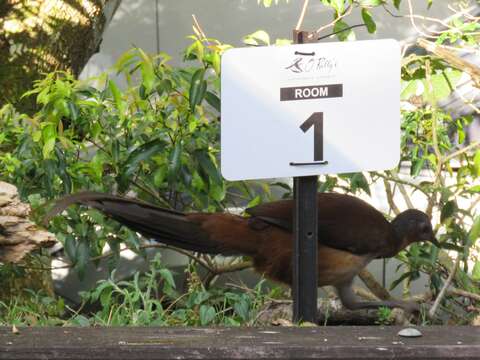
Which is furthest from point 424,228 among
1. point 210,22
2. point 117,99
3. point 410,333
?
point 210,22

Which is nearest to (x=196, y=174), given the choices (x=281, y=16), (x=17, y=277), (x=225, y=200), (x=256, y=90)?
(x=225, y=200)

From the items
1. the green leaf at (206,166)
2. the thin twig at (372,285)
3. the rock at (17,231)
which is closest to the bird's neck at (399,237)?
the thin twig at (372,285)

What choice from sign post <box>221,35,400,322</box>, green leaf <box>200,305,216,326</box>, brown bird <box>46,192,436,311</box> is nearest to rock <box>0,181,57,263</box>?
sign post <box>221,35,400,322</box>

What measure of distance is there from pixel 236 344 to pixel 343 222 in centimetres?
190

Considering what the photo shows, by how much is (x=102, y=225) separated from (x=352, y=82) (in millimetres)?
1954

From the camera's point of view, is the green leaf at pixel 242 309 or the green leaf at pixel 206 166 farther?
the green leaf at pixel 206 166

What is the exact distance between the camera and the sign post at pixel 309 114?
3.06 metres

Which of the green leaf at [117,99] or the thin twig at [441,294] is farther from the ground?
the green leaf at [117,99]

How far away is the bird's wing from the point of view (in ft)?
13.6

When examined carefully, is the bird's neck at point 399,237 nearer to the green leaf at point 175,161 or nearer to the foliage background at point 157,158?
the foliage background at point 157,158

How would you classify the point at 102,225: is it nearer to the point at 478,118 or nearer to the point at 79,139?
the point at 79,139

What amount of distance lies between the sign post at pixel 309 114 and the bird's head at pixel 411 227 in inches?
60.0

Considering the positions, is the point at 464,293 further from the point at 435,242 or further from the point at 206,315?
the point at 206,315

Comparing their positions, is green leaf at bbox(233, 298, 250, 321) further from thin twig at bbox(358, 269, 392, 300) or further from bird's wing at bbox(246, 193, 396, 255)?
thin twig at bbox(358, 269, 392, 300)
